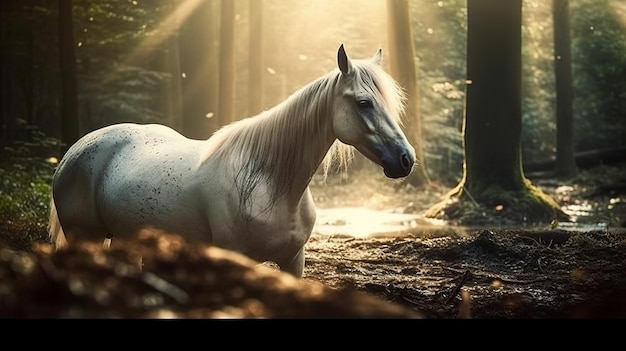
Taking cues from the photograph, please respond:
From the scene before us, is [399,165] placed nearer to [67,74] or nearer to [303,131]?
[303,131]

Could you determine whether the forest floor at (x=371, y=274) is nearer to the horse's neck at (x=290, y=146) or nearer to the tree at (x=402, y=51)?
the horse's neck at (x=290, y=146)

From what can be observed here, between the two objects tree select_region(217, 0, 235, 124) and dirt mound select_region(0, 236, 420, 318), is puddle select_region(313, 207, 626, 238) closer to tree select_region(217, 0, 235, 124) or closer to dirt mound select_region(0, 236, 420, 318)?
tree select_region(217, 0, 235, 124)

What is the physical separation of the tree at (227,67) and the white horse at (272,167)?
8.27 meters

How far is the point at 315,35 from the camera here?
23.4 meters

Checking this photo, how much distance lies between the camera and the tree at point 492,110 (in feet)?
30.6

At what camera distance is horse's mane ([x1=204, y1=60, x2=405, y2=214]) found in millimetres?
3764

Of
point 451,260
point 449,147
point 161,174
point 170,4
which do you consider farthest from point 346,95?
point 449,147

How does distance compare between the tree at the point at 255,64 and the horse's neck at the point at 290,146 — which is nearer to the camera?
the horse's neck at the point at 290,146

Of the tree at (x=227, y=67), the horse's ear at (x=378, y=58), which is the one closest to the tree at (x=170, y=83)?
the tree at (x=227, y=67)

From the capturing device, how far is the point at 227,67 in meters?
13.0

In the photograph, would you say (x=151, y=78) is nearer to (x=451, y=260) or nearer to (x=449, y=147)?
(x=449, y=147)

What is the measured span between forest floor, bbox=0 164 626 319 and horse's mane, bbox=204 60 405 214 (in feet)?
2.19

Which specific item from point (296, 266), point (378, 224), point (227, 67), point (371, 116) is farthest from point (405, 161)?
point (227, 67)

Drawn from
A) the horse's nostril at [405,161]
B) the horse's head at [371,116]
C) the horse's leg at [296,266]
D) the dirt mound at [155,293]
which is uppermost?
the horse's head at [371,116]
